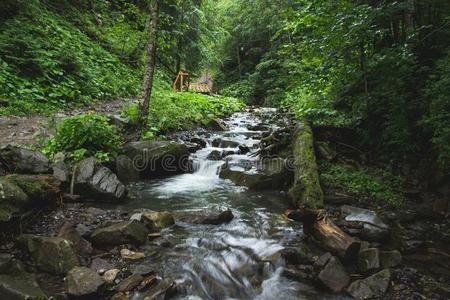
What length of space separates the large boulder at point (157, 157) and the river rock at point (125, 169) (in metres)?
0.16

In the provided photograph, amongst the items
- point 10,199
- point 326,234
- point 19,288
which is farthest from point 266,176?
point 19,288

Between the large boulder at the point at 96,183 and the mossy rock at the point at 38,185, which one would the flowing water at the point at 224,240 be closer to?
the large boulder at the point at 96,183

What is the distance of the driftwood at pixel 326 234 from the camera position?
15.2 feet

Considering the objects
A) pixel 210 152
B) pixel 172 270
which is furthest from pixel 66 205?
pixel 210 152

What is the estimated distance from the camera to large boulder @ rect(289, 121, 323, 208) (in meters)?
6.53

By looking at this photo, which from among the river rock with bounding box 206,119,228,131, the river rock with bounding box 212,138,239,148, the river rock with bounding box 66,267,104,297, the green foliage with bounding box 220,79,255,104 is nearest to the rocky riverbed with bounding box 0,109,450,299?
the river rock with bounding box 66,267,104,297

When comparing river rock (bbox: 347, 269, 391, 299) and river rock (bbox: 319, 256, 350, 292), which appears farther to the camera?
river rock (bbox: 319, 256, 350, 292)

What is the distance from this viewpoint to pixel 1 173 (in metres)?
5.65

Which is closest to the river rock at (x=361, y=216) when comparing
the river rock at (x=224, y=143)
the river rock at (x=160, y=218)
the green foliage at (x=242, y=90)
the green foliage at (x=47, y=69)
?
the river rock at (x=160, y=218)

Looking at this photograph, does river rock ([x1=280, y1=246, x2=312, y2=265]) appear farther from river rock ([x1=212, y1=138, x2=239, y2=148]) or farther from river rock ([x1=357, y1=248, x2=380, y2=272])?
river rock ([x1=212, y1=138, x2=239, y2=148])

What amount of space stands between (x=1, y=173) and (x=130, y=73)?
13.1m

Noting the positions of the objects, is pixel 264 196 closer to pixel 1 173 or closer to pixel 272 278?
pixel 272 278

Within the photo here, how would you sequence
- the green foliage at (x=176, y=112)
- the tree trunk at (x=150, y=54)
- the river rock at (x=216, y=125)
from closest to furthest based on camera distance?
1. the tree trunk at (x=150, y=54)
2. the green foliage at (x=176, y=112)
3. the river rock at (x=216, y=125)

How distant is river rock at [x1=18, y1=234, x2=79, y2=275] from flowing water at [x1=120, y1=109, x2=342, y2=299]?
96 centimetres
